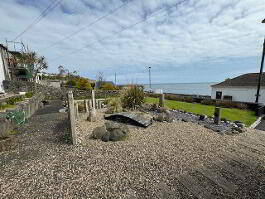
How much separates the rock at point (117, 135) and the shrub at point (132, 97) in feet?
14.5

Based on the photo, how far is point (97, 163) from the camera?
3.54m

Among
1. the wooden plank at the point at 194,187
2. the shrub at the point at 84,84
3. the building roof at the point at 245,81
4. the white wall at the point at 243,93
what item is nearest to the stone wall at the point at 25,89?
the shrub at the point at 84,84

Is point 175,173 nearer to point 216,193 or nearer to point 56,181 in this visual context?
point 216,193

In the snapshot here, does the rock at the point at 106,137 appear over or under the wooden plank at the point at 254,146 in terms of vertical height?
over

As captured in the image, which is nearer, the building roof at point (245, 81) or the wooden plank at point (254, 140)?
the wooden plank at point (254, 140)

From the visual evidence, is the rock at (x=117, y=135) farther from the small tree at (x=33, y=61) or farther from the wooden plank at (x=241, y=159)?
the small tree at (x=33, y=61)

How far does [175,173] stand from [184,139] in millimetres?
2167

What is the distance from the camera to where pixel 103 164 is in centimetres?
351

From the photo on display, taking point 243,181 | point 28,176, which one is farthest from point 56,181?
point 243,181

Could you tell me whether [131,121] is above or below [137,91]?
below

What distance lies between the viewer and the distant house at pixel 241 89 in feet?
64.4

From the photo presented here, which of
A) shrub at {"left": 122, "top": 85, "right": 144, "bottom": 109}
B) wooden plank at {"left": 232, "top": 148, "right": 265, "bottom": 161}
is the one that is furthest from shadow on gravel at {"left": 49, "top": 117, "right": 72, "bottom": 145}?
wooden plank at {"left": 232, "top": 148, "right": 265, "bottom": 161}

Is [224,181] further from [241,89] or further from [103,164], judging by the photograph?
[241,89]

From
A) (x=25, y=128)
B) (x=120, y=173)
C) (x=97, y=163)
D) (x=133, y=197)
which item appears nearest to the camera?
(x=133, y=197)
